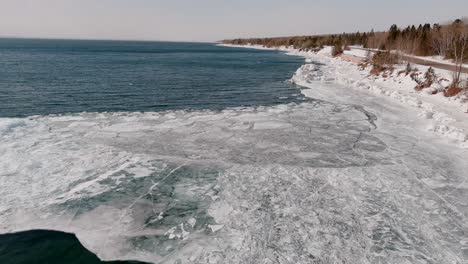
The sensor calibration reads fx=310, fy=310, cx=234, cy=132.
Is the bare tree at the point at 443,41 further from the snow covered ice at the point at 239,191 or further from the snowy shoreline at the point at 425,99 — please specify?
the snow covered ice at the point at 239,191

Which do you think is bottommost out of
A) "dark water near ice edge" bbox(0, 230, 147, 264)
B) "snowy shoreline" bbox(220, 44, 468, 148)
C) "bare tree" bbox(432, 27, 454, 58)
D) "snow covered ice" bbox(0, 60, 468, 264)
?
"dark water near ice edge" bbox(0, 230, 147, 264)

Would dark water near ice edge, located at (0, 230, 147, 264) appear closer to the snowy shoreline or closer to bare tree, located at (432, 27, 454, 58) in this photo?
the snowy shoreline

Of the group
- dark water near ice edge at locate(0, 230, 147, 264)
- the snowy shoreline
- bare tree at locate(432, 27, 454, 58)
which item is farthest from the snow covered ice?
bare tree at locate(432, 27, 454, 58)

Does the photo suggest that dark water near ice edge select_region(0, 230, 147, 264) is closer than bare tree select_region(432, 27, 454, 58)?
Yes

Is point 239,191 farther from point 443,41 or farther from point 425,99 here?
point 443,41

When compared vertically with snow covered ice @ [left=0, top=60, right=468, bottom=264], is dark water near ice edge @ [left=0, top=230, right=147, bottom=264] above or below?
below

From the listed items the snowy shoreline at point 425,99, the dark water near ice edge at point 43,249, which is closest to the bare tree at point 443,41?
the snowy shoreline at point 425,99

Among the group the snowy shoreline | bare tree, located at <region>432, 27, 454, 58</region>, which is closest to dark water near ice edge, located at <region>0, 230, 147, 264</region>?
the snowy shoreline

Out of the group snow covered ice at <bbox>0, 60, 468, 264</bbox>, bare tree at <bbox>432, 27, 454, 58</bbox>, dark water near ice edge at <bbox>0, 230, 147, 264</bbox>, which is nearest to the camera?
dark water near ice edge at <bbox>0, 230, 147, 264</bbox>

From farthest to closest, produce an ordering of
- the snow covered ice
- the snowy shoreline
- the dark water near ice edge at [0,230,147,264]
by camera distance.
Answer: the snowy shoreline, the snow covered ice, the dark water near ice edge at [0,230,147,264]
